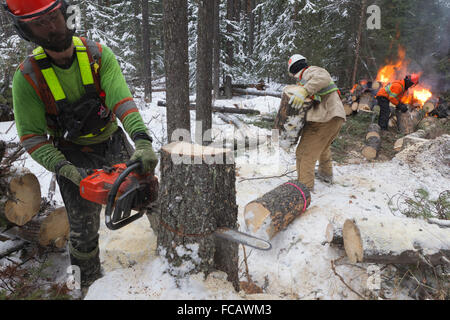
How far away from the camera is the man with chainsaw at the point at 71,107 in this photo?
184 centimetres

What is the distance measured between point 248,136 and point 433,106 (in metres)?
6.79

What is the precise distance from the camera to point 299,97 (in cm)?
367

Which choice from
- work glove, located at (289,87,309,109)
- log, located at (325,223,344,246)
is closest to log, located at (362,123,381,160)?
work glove, located at (289,87,309,109)

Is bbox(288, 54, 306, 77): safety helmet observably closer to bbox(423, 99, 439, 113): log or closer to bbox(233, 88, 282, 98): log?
bbox(423, 99, 439, 113): log

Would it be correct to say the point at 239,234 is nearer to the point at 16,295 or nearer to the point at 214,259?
the point at 214,259

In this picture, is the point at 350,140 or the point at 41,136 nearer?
the point at 41,136

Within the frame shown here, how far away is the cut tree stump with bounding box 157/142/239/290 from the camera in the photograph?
188 cm

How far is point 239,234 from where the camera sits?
1.79m

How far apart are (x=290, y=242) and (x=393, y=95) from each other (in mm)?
6443

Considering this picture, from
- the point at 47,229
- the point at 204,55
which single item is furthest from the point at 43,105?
the point at 204,55

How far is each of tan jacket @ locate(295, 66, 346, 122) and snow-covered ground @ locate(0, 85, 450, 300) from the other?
1256mm

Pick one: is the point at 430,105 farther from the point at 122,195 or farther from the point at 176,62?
the point at 122,195

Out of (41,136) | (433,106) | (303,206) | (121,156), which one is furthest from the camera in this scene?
(433,106)

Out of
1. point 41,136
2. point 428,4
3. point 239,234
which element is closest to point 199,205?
point 239,234
